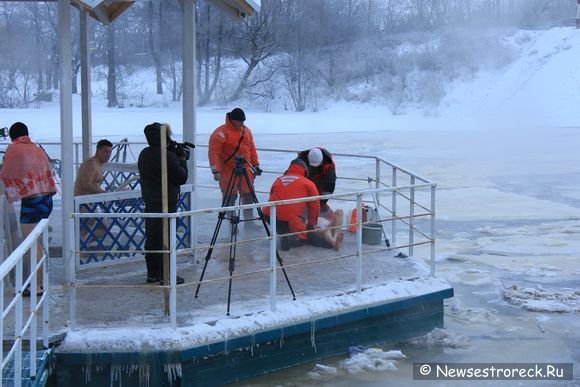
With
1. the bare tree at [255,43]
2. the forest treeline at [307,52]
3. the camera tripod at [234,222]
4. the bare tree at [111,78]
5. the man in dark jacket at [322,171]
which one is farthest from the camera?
the bare tree at [255,43]

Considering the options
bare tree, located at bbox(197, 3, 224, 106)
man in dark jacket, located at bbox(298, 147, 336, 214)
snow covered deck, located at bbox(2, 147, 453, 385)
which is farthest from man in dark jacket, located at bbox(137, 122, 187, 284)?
bare tree, located at bbox(197, 3, 224, 106)

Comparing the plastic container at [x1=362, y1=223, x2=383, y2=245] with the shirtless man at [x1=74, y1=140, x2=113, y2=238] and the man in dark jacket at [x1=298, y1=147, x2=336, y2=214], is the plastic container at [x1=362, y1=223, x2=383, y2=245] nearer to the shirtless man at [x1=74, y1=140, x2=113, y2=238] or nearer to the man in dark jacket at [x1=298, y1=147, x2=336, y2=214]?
the man in dark jacket at [x1=298, y1=147, x2=336, y2=214]

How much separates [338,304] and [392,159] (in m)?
16.4

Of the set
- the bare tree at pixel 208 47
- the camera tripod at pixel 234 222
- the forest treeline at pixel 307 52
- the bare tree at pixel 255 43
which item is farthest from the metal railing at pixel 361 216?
the bare tree at pixel 255 43

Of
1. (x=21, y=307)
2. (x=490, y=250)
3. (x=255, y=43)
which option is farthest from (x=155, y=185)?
(x=255, y=43)

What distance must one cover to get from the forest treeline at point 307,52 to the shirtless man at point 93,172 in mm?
10353

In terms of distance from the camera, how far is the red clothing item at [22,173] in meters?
7.59

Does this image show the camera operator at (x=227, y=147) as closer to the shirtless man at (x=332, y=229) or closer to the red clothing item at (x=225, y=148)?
the red clothing item at (x=225, y=148)

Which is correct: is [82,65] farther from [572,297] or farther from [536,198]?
[536,198]

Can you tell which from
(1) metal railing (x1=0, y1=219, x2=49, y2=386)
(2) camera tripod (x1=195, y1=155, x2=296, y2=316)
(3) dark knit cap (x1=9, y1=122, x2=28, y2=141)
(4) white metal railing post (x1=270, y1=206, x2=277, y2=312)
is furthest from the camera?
(3) dark knit cap (x1=9, y1=122, x2=28, y2=141)

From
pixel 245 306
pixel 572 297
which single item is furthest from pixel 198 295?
pixel 572 297

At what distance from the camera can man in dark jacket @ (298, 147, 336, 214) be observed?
10.4 m

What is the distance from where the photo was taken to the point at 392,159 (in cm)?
2386

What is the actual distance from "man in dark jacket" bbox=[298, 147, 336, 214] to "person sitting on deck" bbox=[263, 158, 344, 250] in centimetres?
64
